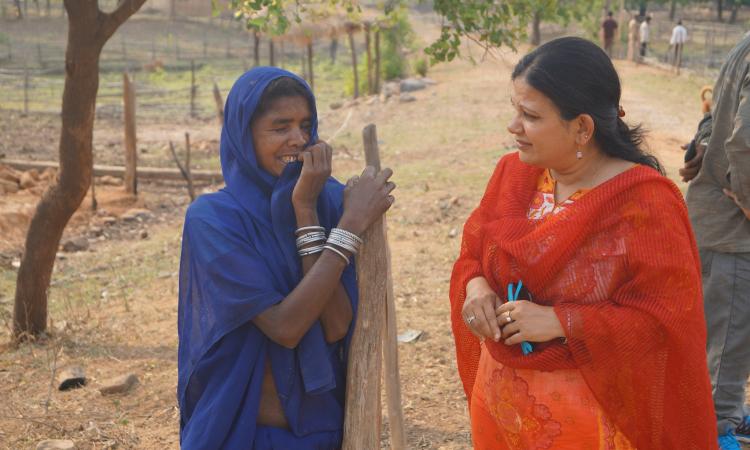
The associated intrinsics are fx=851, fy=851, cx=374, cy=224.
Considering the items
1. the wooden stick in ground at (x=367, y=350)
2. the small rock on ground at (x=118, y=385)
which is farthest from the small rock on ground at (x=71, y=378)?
the wooden stick in ground at (x=367, y=350)

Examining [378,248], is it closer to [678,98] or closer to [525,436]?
[525,436]

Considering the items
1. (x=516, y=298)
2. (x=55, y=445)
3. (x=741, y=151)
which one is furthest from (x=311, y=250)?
(x=55, y=445)

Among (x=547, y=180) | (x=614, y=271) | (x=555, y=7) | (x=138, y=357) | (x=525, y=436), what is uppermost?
(x=555, y=7)

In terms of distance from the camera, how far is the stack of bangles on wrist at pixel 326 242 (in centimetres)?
→ 215

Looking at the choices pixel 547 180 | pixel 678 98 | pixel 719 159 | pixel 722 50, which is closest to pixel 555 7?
pixel 719 159

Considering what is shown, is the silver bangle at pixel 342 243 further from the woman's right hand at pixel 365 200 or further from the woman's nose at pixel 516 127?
the woman's nose at pixel 516 127

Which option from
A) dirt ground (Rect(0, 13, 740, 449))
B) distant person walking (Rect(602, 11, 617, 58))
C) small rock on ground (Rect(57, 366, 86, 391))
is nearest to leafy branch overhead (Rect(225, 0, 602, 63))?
dirt ground (Rect(0, 13, 740, 449))

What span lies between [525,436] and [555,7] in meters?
3.75

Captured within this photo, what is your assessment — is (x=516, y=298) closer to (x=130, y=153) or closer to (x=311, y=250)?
(x=311, y=250)

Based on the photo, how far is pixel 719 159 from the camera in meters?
3.29

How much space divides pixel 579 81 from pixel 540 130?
16 cm

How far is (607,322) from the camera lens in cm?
211

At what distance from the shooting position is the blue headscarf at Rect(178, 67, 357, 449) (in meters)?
2.13

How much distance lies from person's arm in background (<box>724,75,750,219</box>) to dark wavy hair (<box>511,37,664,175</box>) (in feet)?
3.27
